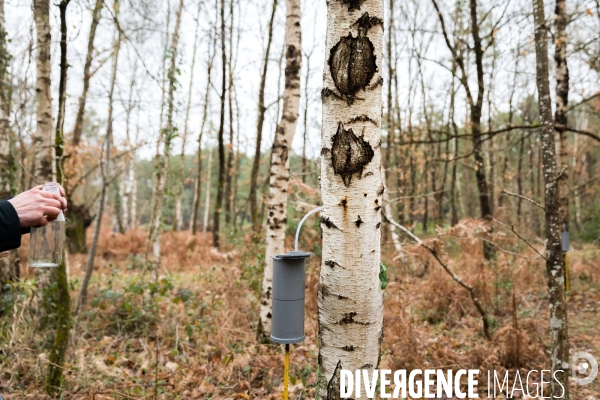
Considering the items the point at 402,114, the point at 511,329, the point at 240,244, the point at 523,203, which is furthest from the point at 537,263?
the point at 523,203

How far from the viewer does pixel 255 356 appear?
450cm

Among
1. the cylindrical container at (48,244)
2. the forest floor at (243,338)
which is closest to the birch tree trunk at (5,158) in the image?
the forest floor at (243,338)

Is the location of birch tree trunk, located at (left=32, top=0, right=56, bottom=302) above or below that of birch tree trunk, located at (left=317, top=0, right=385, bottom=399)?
above

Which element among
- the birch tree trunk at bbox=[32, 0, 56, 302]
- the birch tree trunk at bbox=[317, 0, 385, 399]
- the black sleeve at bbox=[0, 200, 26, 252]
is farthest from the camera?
the birch tree trunk at bbox=[32, 0, 56, 302]

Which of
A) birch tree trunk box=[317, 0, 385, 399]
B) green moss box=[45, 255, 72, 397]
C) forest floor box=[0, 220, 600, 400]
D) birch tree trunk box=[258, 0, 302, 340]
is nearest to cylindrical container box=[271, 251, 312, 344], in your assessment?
birch tree trunk box=[317, 0, 385, 399]

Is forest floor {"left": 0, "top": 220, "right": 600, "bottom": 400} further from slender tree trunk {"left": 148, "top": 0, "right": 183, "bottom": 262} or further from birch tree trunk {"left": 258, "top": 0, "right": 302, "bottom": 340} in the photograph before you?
slender tree trunk {"left": 148, "top": 0, "right": 183, "bottom": 262}

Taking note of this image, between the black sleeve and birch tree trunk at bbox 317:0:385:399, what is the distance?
4.32 feet

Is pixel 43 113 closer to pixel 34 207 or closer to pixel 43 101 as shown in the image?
pixel 43 101

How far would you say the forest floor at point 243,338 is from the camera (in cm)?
374

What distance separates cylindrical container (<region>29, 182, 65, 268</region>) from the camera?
2.06m

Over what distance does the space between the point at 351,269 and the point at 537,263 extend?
797 cm

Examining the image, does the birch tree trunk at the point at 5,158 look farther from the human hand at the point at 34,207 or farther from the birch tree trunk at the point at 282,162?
the human hand at the point at 34,207

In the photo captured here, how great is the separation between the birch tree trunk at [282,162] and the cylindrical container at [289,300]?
2.22 meters

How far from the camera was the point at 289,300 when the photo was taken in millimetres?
2553
